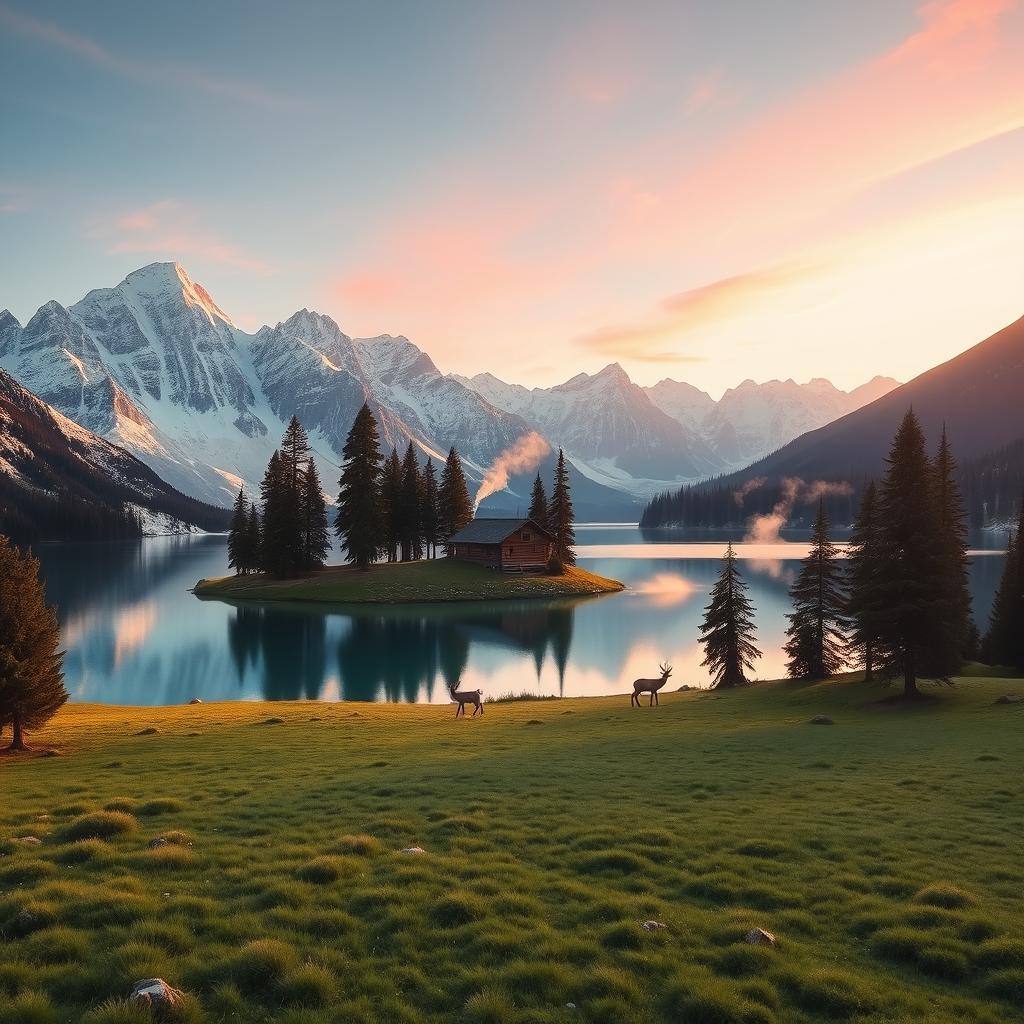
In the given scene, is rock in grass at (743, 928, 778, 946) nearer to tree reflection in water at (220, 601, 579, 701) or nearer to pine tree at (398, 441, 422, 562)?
tree reflection in water at (220, 601, 579, 701)

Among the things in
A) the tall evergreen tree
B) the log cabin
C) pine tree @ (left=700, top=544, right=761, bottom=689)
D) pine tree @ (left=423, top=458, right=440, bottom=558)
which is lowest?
pine tree @ (left=700, top=544, right=761, bottom=689)

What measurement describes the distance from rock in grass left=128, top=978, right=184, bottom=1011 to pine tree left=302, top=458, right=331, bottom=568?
336 ft

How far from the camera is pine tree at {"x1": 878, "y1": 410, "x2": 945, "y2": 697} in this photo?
35688 millimetres

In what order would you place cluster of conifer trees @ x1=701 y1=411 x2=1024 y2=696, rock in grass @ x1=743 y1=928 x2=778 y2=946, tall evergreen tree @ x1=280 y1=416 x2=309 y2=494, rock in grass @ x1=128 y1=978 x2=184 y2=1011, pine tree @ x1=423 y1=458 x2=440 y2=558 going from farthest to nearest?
1. pine tree @ x1=423 y1=458 x2=440 y2=558
2. tall evergreen tree @ x1=280 y1=416 x2=309 y2=494
3. cluster of conifer trees @ x1=701 y1=411 x2=1024 y2=696
4. rock in grass @ x1=743 y1=928 x2=778 y2=946
5. rock in grass @ x1=128 y1=978 x2=184 y2=1011

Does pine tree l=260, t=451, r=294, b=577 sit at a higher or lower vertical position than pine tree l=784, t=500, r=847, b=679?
higher

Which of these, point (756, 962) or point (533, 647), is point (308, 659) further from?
point (756, 962)

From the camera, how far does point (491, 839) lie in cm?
1384

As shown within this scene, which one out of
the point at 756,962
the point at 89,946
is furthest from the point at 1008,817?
the point at 89,946

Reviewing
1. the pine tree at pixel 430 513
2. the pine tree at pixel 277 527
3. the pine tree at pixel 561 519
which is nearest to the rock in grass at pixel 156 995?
the pine tree at pixel 277 527

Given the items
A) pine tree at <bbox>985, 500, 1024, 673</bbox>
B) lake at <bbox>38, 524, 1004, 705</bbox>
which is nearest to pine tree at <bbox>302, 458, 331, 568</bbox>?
lake at <bbox>38, 524, 1004, 705</bbox>

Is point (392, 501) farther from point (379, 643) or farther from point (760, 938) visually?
point (760, 938)

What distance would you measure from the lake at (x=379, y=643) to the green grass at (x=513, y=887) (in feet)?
98.5

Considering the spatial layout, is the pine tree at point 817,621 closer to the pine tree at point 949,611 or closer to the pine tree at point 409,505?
the pine tree at point 949,611

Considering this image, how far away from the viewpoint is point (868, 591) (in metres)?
37.3
